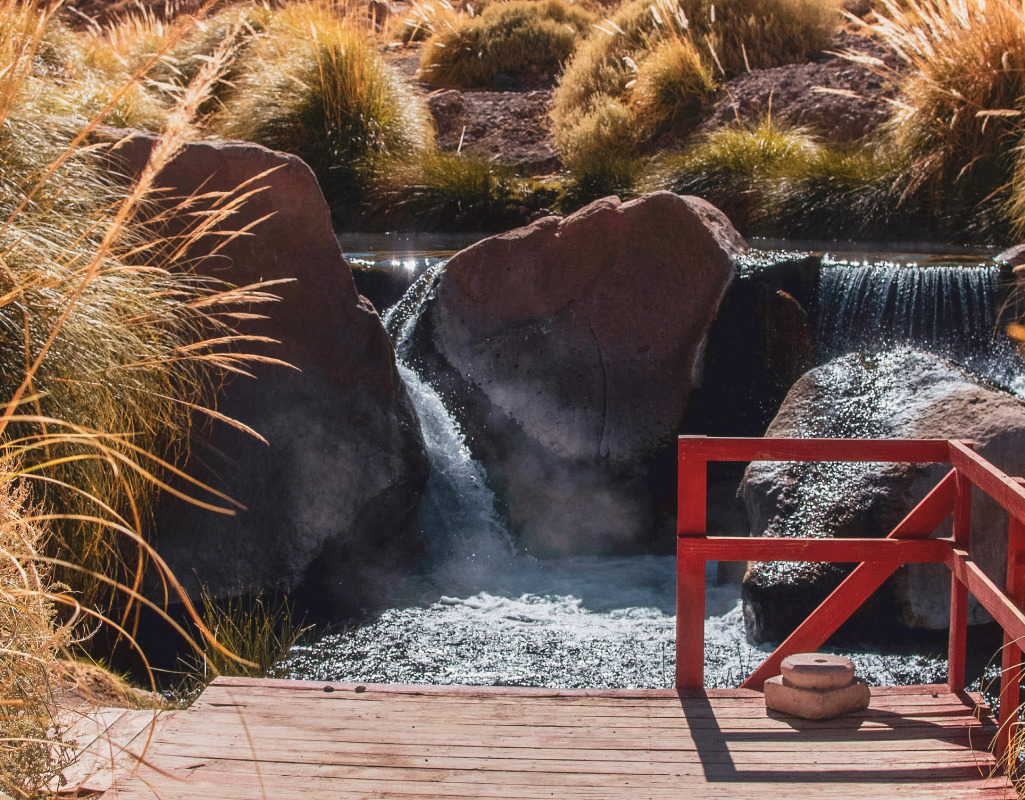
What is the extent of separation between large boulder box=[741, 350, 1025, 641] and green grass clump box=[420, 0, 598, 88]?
11.0m

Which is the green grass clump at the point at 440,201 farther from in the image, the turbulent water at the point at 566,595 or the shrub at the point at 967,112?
the shrub at the point at 967,112

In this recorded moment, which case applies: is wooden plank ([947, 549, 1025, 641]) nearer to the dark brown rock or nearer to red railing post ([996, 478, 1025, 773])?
red railing post ([996, 478, 1025, 773])

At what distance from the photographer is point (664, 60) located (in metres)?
12.2

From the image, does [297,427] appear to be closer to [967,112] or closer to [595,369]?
[595,369]

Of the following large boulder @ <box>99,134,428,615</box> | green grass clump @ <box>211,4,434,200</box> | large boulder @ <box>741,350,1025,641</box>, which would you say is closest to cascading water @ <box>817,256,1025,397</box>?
large boulder @ <box>741,350,1025,641</box>

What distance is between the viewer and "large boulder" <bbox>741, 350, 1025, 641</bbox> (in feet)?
15.9

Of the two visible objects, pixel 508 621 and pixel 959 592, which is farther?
pixel 508 621

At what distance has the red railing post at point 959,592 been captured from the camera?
10.5ft

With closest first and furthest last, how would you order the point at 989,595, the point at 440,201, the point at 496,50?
the point at 989,595 < the point at 440,201 < the point at 496,50

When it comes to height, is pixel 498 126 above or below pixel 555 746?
above

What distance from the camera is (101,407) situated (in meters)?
3.96

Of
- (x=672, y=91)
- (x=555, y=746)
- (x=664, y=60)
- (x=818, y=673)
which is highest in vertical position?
(x=664, y=60)

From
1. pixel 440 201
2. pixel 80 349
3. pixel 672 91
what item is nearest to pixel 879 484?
pixel 80 349

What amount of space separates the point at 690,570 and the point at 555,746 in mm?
675
